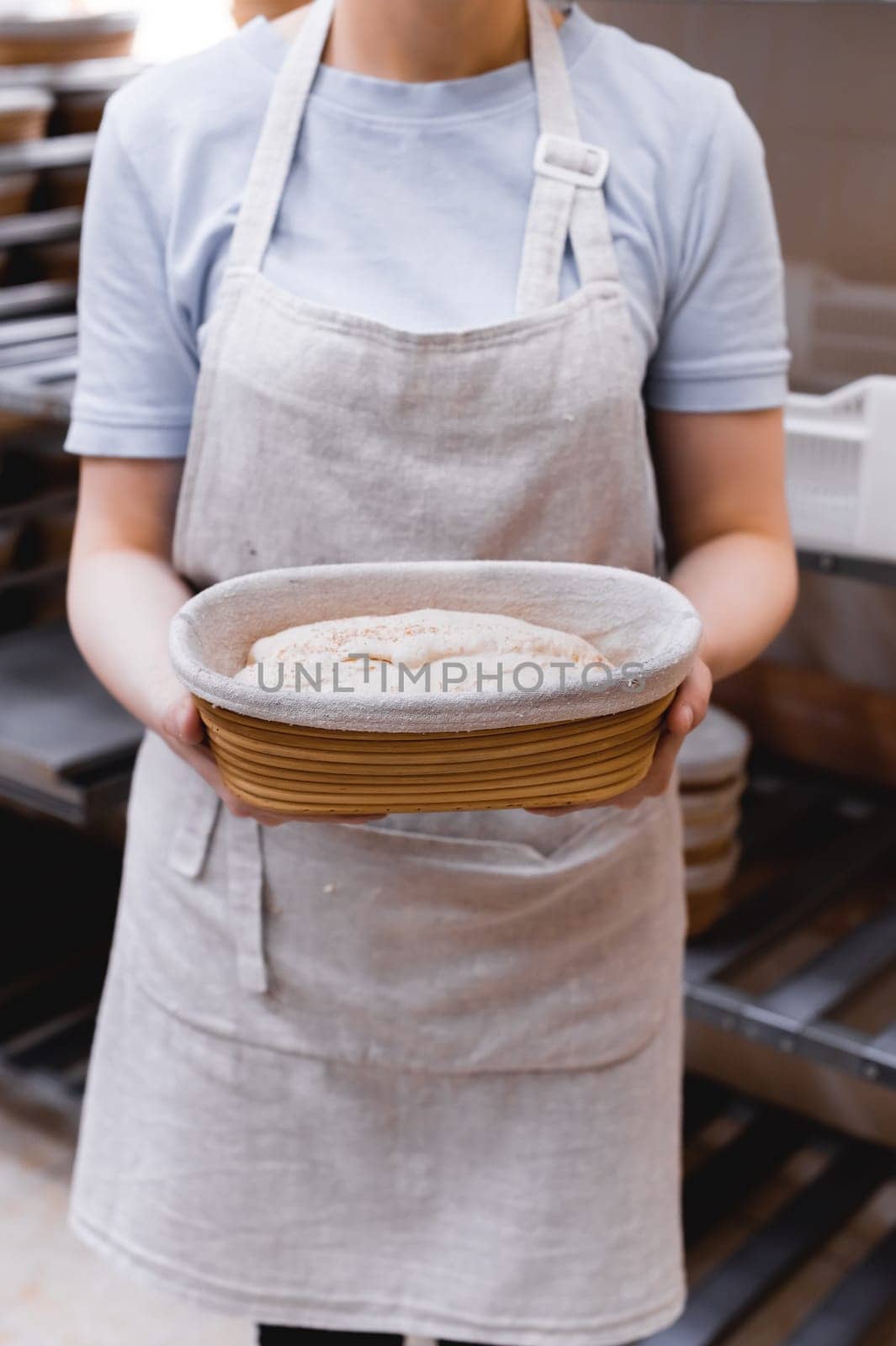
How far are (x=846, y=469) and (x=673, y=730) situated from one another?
625mm

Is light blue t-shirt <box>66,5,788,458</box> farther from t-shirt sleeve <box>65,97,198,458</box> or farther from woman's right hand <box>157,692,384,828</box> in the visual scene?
woman's right hand <box>157,692,384,828</box>

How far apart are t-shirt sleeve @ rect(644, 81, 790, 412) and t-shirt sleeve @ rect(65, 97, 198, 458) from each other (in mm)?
368

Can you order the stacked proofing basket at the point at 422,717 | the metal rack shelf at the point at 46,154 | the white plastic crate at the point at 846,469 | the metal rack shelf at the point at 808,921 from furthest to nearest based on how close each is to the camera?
the metal rack shelf at the point at 46,154 → the metal rack shelf at the point at 808,921 → the white plastic crate at the point at 846,469 → the stacked proofing basket at the point at 422,717

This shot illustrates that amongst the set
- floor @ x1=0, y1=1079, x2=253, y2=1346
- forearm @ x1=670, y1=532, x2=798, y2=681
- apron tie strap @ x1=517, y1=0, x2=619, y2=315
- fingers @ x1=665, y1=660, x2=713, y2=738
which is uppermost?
apron tie strap @ x1=517, y1=0, x2=619, y2=315

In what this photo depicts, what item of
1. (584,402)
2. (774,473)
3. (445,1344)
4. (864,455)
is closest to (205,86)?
(584,402)

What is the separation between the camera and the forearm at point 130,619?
114cm

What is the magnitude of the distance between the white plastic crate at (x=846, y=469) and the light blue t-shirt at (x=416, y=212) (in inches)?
13.8

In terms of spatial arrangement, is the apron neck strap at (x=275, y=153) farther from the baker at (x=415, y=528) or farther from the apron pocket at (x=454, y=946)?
the apron pocket at (x=454, y=946)

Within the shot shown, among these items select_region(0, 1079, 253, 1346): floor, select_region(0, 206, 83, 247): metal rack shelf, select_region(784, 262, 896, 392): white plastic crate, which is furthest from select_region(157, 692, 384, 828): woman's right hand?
select_region(0, 206, 83, 247): metal rack shelf

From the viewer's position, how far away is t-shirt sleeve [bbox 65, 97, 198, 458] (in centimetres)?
116

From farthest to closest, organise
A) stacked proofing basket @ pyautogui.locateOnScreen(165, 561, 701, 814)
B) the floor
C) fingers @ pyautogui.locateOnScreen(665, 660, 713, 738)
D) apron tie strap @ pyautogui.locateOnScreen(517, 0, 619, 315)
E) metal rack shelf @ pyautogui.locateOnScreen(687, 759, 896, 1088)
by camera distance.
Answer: the floor, metal rack shelf @ pyautogui.locateOnScreen(687, 759, 896, 1088), apron tie strap @ pyautogui.locateOnScreen(517, 0, 619, 315), fingers @ pyautogui.locateOnScreen(665, 660, 713, 738), stacked proofing basket @ pyautogui.locateOnScreen(165, 561, 701, 814)

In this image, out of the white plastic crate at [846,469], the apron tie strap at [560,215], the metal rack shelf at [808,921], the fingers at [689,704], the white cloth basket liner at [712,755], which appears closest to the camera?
the fingers at [689,704]

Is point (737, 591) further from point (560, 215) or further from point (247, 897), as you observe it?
point (247, 897)

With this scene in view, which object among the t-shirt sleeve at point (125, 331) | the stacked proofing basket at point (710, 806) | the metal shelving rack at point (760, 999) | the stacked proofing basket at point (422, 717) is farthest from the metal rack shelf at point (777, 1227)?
the t-shirt sleeve at point (125, 331)
